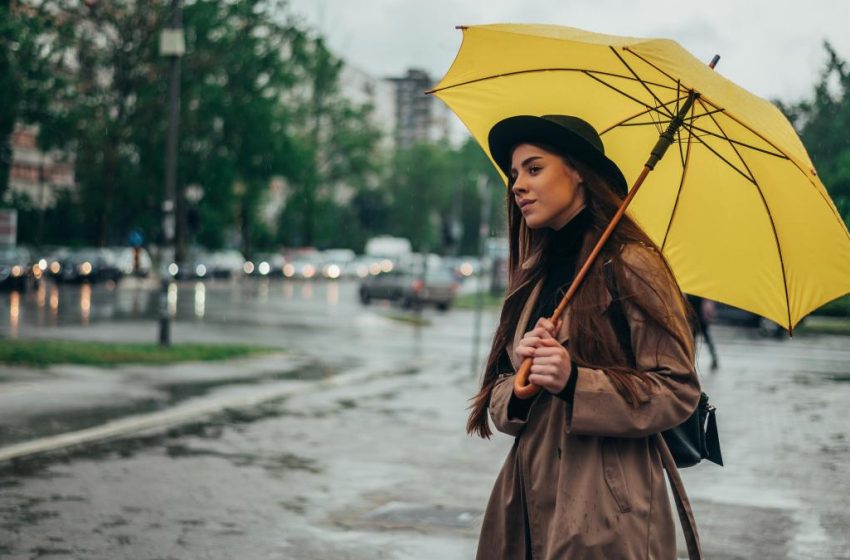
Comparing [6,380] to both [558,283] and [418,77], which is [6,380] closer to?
[558,283]

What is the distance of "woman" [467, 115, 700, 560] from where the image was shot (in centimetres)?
314

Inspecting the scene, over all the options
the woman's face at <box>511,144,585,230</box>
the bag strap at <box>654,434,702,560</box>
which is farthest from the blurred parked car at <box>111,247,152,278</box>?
the bag strap at <box>654,434,702,560</box>

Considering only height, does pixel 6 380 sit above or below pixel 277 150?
below

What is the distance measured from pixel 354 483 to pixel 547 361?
241 inches

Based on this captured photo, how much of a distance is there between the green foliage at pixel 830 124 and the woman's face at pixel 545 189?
756 inches

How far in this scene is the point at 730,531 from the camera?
770cm

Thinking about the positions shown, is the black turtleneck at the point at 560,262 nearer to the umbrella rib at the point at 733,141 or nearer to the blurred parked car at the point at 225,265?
the umbrella rib at the point at 733,141

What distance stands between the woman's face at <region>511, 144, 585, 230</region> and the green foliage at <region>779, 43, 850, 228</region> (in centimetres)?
1920

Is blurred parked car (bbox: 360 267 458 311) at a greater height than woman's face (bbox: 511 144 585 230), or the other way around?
woman's face (bbox: 511 144 585 230)

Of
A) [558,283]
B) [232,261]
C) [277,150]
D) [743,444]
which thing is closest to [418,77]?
[232,261]

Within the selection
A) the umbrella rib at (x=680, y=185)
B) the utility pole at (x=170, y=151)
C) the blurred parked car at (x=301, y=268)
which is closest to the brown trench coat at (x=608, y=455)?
the umbrella rib at (x=680, y=185)

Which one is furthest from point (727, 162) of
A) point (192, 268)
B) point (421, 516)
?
point (192, 268)

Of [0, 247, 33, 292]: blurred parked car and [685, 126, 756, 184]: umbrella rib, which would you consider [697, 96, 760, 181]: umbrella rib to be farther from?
[0, 247, 33, 292]: blurred parked car

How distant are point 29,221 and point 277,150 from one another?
22.2 meters
